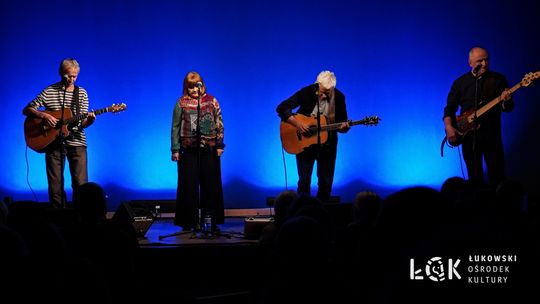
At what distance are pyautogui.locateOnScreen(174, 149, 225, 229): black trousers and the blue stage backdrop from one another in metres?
2.29

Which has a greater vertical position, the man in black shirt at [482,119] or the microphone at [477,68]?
the microphone at [477,68]

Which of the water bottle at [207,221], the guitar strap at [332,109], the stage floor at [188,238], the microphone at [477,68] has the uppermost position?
the microphone at [477,68]

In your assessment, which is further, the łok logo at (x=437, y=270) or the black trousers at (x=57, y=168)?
the black trousers at (x=57, y=168)

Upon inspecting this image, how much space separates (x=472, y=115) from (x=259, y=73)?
10.7 feet

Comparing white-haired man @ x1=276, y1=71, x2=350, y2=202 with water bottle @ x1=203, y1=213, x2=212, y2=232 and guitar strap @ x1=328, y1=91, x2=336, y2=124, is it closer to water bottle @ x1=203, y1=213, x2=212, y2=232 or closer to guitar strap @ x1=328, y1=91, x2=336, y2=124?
guitar strap @ x1=328, y1=91, x2=336, y2=124

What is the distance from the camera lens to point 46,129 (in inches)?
265

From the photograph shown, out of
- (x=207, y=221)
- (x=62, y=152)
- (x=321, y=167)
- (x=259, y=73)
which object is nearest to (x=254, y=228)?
(x=207, y=221)

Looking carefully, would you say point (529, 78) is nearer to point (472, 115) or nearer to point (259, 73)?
point (472, 115)

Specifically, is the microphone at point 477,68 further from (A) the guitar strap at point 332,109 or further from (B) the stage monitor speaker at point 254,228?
(B) the stage monitor speaker at point 254,228

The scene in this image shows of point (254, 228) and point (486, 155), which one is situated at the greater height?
point (486, 155)

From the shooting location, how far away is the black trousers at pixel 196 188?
6199 mm

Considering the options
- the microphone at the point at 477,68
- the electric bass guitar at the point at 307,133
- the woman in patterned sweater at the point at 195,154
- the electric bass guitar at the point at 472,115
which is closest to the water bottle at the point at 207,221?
the woman in patterned sweater at the point at 195,154

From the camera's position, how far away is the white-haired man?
21.7ft

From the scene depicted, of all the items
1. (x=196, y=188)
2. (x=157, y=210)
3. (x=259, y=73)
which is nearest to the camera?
(x=196, y=188)
